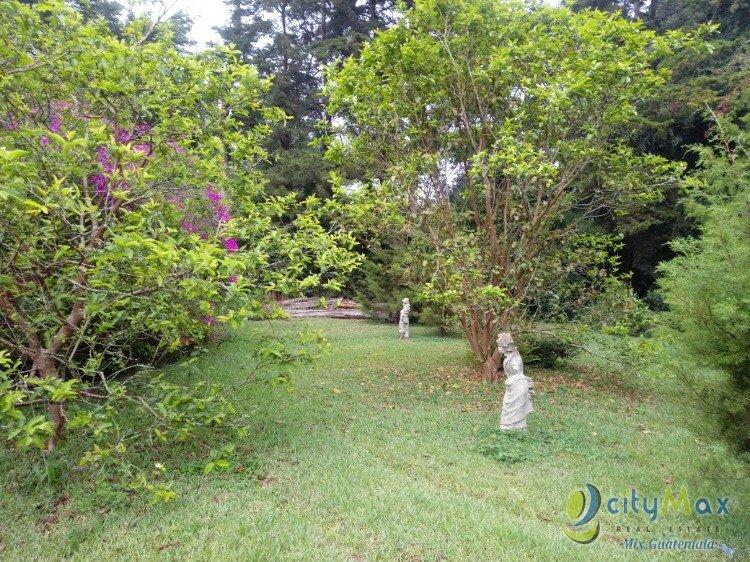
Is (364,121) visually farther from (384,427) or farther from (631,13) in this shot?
(631,13)

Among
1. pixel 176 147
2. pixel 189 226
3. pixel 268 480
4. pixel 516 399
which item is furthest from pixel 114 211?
pixel 516 399

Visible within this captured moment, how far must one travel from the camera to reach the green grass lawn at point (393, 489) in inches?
123

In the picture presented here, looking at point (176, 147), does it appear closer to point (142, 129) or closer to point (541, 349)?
point (142, 129)

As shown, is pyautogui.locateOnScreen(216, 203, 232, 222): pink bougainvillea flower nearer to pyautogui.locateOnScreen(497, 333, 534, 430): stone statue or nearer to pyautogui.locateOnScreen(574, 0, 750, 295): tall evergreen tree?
pyautogui.locateOnScreen(497, 333, 534, 430): stone statue

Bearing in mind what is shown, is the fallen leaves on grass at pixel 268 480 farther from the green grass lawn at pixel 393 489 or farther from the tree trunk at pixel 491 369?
the tree trunk at pixel 491 369

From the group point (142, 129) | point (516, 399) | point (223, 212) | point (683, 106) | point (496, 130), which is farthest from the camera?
point (683, 106)

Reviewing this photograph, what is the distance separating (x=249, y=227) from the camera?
4.60 metres

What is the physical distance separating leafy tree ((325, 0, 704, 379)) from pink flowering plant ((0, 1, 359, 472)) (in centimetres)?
323

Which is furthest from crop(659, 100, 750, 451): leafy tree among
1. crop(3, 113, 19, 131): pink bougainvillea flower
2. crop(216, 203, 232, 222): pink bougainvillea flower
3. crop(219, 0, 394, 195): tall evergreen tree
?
crop(219, 0, 394, 195): tall evergreen tree

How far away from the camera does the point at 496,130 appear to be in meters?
8.05

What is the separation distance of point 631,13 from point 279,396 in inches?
1135

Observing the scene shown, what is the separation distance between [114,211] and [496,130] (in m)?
6.23

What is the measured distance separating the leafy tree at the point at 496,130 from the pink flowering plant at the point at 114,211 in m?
3.23

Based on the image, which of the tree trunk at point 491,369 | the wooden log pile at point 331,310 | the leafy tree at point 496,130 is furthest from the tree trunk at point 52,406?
the wooden log pile at point 331,310
